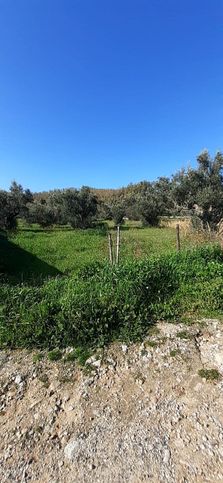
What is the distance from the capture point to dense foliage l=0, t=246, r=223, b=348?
475 centimetres

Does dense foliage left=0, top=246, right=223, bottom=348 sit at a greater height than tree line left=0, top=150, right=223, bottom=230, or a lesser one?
lesser

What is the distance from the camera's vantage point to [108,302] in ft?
17.1

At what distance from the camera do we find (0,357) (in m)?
4.51

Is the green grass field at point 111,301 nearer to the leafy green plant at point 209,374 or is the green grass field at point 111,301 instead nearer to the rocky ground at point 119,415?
the rocky ground at point 119,415

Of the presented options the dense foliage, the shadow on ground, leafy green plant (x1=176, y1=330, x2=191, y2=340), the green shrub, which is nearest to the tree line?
the shadow on ground

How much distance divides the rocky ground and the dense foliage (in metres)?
0.40

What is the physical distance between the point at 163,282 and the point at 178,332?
1.50 metres

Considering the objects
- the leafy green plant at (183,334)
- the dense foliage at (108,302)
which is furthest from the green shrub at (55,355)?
the leafy green plant at (183,334)

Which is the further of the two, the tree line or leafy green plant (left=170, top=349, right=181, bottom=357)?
the tree line

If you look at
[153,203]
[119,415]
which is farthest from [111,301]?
[153,203]

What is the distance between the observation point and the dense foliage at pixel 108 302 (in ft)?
15.6

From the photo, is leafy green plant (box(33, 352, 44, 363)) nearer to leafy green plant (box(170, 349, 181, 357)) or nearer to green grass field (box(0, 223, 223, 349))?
green grass field (box(0, 223, 223, 349))

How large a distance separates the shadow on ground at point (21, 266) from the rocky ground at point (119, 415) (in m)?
5.56

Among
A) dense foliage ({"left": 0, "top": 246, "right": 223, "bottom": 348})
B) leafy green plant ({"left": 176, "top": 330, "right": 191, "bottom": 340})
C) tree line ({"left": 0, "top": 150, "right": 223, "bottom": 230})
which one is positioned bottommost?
leafy green plant ({"left": 176, "top": 330, "right": 191, "bottom": 340})
